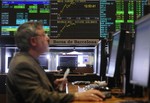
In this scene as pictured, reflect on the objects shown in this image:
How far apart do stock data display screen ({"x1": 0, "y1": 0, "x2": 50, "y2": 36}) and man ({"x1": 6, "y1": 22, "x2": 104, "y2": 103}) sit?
3.45 metres

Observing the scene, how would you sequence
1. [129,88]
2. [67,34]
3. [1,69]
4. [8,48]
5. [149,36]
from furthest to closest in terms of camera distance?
[8,48]
[1,69]
[67,34]
[129,88]
[149,36]

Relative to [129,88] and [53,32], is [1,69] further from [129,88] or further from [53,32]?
[129,88]

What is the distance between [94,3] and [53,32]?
87cm

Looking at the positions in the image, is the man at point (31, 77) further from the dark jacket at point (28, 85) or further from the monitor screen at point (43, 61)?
the monitor screen at point (43, 61)

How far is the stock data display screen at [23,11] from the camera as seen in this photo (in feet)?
19.0

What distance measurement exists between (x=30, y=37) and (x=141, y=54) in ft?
Answer: 2.52

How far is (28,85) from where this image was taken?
6.80ft

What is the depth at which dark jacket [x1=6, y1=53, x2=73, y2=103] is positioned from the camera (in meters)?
2.06

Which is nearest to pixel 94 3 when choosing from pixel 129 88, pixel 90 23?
pixel 90 23

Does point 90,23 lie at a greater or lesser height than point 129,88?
greater

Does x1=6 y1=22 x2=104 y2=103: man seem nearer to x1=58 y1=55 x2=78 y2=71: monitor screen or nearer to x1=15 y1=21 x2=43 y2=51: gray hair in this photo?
x1=15 y1=21 x2=43 y2=51: gray hair

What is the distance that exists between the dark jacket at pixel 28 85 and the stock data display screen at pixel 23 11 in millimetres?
3575

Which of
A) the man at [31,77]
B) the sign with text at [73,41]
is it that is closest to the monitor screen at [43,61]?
the sign with text at [73,41]

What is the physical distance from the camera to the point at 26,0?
5.81 meters
